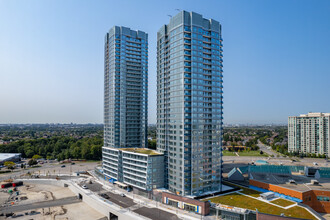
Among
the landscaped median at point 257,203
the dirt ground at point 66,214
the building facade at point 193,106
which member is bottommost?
the dirt ground at point 66,214

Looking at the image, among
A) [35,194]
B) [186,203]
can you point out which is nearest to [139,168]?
[186,203]

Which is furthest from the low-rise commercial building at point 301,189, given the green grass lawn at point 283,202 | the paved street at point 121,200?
the paved street at point 121,200

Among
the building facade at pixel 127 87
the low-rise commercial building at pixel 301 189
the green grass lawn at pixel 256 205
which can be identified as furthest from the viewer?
the building facade at pixel 127 87

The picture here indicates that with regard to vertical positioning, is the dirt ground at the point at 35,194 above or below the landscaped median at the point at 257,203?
below

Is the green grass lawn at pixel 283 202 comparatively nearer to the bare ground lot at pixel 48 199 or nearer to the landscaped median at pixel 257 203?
the landscaped median at pixel 257 203

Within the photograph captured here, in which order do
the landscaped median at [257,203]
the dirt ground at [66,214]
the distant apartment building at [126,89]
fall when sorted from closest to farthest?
the landscaped median at [257,203] → the dirt ground at [66,214] → the distant apartment building at [126,89]

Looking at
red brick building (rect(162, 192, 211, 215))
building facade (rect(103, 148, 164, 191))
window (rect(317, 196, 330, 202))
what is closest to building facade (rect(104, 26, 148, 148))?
building facade (rect(103, 148, 164, 191))
